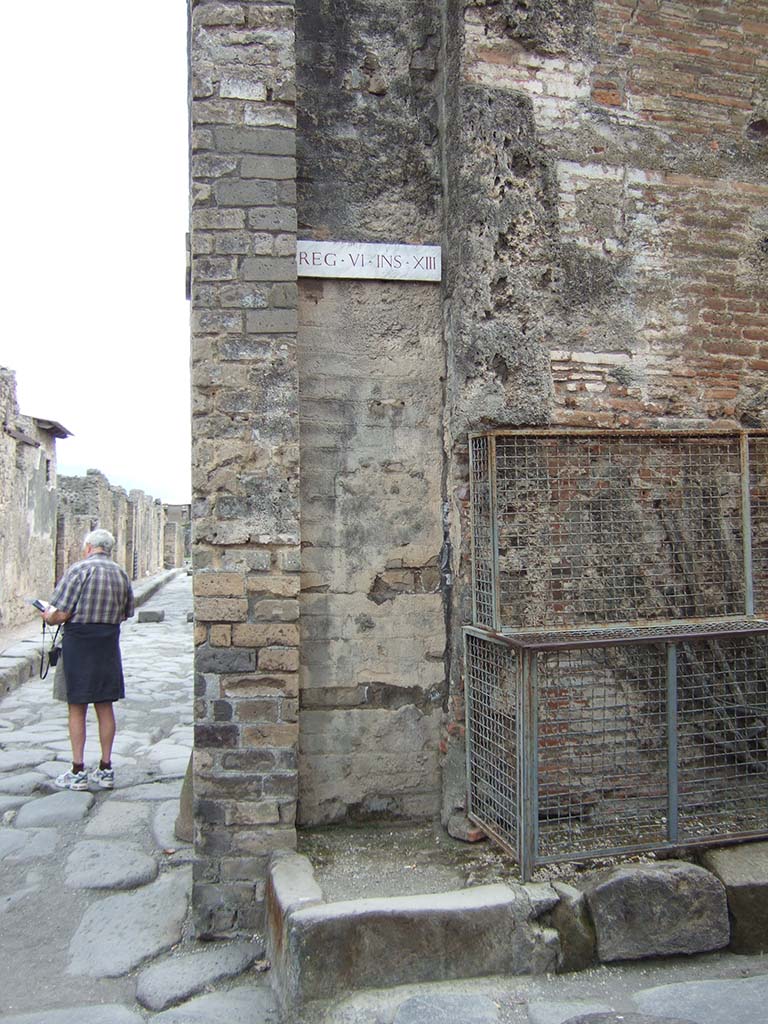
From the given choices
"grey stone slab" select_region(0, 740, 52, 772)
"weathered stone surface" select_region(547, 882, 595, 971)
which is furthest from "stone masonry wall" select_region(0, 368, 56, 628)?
"weathered stone surface" select_region(547, 882, 595, 971)

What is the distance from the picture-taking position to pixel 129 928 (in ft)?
11.4

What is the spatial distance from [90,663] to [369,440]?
2719mm

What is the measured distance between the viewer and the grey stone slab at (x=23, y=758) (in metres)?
5.58

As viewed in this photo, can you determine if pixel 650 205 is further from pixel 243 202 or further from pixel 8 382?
pixel 8 382

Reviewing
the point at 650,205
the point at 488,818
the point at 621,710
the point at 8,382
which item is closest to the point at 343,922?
the point at 488,818

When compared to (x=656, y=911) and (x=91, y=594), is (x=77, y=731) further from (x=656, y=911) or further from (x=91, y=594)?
(x=656, y=911)

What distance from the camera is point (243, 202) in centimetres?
346

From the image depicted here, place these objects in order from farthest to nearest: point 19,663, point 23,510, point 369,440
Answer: point 23,510, point 19,663, point 369,440

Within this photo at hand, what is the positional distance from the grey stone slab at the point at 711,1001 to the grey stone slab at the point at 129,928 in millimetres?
1858

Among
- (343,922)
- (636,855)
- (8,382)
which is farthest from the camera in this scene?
(8,382)

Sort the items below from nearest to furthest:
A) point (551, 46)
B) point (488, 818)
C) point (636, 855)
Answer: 1. point (636, 855)
2. point (488, 818)
3. point (551, 46)

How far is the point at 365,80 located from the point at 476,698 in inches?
110

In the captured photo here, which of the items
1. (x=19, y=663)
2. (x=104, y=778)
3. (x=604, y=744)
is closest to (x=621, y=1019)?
(x=604, y=744)

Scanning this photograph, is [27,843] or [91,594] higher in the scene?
[91,594]
